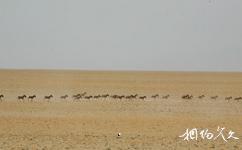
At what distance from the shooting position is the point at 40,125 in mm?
18312

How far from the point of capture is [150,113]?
2352 centimetres

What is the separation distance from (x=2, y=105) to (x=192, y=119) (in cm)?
1139

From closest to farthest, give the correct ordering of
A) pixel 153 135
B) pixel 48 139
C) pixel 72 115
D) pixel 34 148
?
pixel 34 148 → pixel 48 139 → pixel 153 135 → pixel 72 115

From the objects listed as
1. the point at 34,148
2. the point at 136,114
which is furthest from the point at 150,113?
the point at 34,148

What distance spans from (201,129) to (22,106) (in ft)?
39.5

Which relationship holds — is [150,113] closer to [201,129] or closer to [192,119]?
[192,119]

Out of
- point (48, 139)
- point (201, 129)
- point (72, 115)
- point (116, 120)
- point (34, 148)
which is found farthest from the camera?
point (72, 115)

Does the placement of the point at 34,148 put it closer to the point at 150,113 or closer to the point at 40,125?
the point at 40,125

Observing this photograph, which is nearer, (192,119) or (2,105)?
(192,119)
